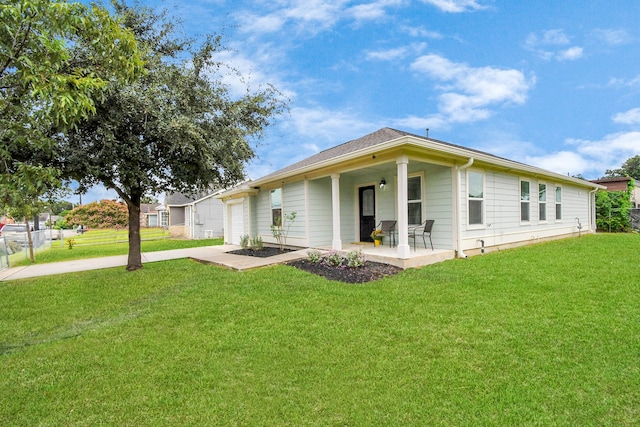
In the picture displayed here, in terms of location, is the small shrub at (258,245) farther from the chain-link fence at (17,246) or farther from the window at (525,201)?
the window at (525,201)

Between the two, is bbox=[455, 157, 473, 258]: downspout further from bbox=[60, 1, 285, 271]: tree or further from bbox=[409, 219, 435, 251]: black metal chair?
bbox=[60, 1, 285, 271]: tree

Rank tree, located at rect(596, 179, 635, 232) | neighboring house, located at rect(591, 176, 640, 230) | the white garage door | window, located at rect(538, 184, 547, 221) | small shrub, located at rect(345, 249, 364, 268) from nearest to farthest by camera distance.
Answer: small shrub, located at rect(345, 249, 364, 268) → window, located at rect(538, 184, 547, 221) → the white garage door → tree, located at rect(596, 179, 635, 232) → neighboring house, located at rect(591, 176, 640, 230)

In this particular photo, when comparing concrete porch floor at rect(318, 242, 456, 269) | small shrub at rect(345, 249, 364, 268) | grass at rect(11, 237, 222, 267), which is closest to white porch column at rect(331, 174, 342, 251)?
concrete porch floor at rect(318, 242, 456, 269)

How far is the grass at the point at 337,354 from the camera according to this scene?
2121 millimetres

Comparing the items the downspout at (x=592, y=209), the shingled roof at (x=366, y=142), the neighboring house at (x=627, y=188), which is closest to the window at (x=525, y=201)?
the shingled roof at (x=366, y=142)

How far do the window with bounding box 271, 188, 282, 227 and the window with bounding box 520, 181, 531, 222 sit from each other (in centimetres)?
779

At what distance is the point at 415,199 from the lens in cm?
827

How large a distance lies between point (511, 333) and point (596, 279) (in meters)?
3.30

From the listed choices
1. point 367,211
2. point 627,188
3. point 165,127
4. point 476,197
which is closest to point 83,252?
point 165,127

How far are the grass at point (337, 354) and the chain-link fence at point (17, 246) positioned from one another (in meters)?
5.53

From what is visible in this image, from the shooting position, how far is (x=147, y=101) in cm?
617

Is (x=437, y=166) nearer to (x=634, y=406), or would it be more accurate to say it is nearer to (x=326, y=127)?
(x=634, y=406)

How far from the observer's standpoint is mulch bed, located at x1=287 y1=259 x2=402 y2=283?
232 inches

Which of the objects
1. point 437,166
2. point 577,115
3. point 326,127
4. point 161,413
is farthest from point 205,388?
point 577,115
